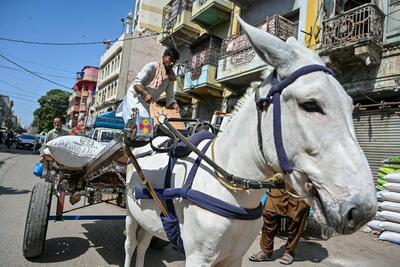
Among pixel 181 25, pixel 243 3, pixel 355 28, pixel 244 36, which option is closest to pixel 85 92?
pixel 181 25

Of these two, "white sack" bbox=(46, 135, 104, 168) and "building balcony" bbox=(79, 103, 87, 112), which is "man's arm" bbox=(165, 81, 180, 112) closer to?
"white sack" bbox=(46, 135, 104, 168)

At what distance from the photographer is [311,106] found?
4.38 feet

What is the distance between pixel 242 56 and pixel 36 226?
9.84 m

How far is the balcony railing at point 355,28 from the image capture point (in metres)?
8.23

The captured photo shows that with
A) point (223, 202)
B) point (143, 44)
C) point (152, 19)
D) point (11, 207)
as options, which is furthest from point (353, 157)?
point (152, 19)

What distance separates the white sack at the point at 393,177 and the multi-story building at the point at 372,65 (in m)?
1.61

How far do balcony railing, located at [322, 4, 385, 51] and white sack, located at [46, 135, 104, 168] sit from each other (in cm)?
763

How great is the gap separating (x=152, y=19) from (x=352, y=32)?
2558 cm

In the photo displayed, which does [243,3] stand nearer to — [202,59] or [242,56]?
[202,59]

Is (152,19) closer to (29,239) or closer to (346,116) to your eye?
(29,239)

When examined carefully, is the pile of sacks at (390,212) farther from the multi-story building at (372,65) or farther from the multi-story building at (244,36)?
the multi-story building at (244,36)

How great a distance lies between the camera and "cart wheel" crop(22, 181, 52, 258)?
11.9ft

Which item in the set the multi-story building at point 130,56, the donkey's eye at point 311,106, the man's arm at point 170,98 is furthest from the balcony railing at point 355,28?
the multi-story building at point 130,56

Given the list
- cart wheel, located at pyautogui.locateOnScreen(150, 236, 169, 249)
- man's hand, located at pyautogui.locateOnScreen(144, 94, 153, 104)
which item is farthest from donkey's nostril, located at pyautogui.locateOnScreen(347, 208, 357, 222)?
cart wheel, located at pyautogui.locateOnScreen(150, 236, 169, 249)
